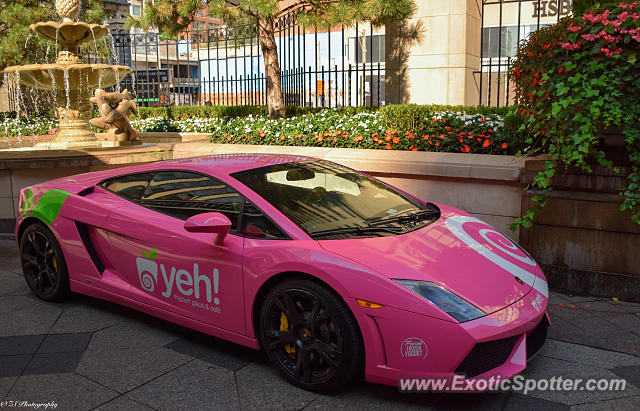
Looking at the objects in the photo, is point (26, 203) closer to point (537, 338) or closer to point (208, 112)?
point (537, 338)

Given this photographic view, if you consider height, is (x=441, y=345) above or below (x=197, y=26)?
below

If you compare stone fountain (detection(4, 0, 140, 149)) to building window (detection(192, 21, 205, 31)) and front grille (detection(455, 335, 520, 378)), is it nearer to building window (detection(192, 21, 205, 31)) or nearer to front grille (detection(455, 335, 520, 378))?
building window (detection(192, 21, 205, 31))

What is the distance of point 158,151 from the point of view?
848cm

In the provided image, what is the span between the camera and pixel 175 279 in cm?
415

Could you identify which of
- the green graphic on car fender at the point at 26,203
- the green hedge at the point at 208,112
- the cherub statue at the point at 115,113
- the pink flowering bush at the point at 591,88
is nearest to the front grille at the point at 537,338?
the pink flowering bush at the point at 591,88

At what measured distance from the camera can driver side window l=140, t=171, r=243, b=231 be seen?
13.3ft

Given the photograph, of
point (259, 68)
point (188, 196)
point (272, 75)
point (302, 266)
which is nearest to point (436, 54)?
point (272, 75)

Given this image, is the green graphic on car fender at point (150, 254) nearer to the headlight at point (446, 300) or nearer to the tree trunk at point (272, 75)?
the headlight at point (446, 300)

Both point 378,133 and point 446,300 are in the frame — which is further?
point 378,133

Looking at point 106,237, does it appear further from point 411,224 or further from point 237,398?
point 411,224

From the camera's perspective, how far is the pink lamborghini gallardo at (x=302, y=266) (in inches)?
126

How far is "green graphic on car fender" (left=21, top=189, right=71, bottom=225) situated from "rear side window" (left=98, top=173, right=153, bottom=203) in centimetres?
37

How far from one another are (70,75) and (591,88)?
9.14m

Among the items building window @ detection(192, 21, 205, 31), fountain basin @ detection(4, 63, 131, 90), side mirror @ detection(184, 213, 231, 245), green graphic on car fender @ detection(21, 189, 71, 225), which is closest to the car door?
side mirror @ detection(184, 213, 231, 245)
